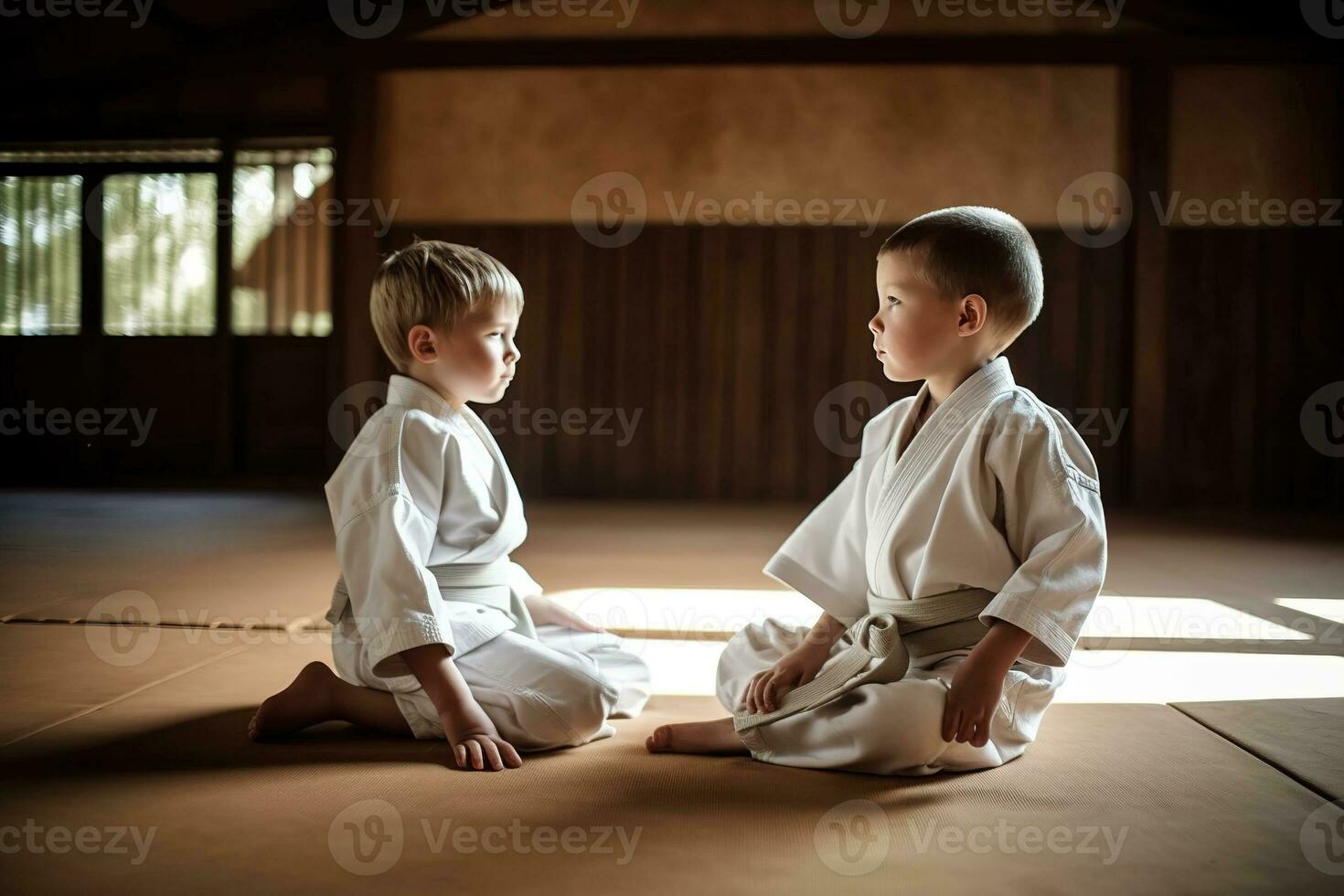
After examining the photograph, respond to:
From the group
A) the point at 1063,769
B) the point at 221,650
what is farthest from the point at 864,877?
the point at 221,650

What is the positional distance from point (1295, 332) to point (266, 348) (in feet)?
18.7

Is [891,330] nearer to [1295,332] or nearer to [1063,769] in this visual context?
[1063,769]

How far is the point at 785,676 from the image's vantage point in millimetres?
1430

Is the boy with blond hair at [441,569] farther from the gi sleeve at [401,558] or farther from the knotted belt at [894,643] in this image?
the knotted belt at [894,643]

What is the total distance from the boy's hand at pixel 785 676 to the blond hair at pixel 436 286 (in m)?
0.62

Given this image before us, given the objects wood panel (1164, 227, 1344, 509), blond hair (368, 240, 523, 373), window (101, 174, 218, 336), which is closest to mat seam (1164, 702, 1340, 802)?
blond hair (368, 240, 523, 373)

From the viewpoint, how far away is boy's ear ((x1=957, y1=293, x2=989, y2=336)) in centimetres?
138

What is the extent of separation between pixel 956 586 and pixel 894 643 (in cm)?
11

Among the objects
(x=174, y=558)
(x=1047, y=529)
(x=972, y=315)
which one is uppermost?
(x=972, y=315)

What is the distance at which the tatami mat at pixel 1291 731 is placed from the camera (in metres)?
1.29

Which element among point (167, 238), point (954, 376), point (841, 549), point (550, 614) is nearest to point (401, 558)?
point (550, 614)

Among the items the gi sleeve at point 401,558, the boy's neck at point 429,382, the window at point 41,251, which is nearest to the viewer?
the gi sleeve at point 401,558

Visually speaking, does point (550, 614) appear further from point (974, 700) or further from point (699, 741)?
point (974, 700)

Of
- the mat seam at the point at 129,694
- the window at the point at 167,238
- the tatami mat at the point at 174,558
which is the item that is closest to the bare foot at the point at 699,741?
the mat seam at the point at 129,694
